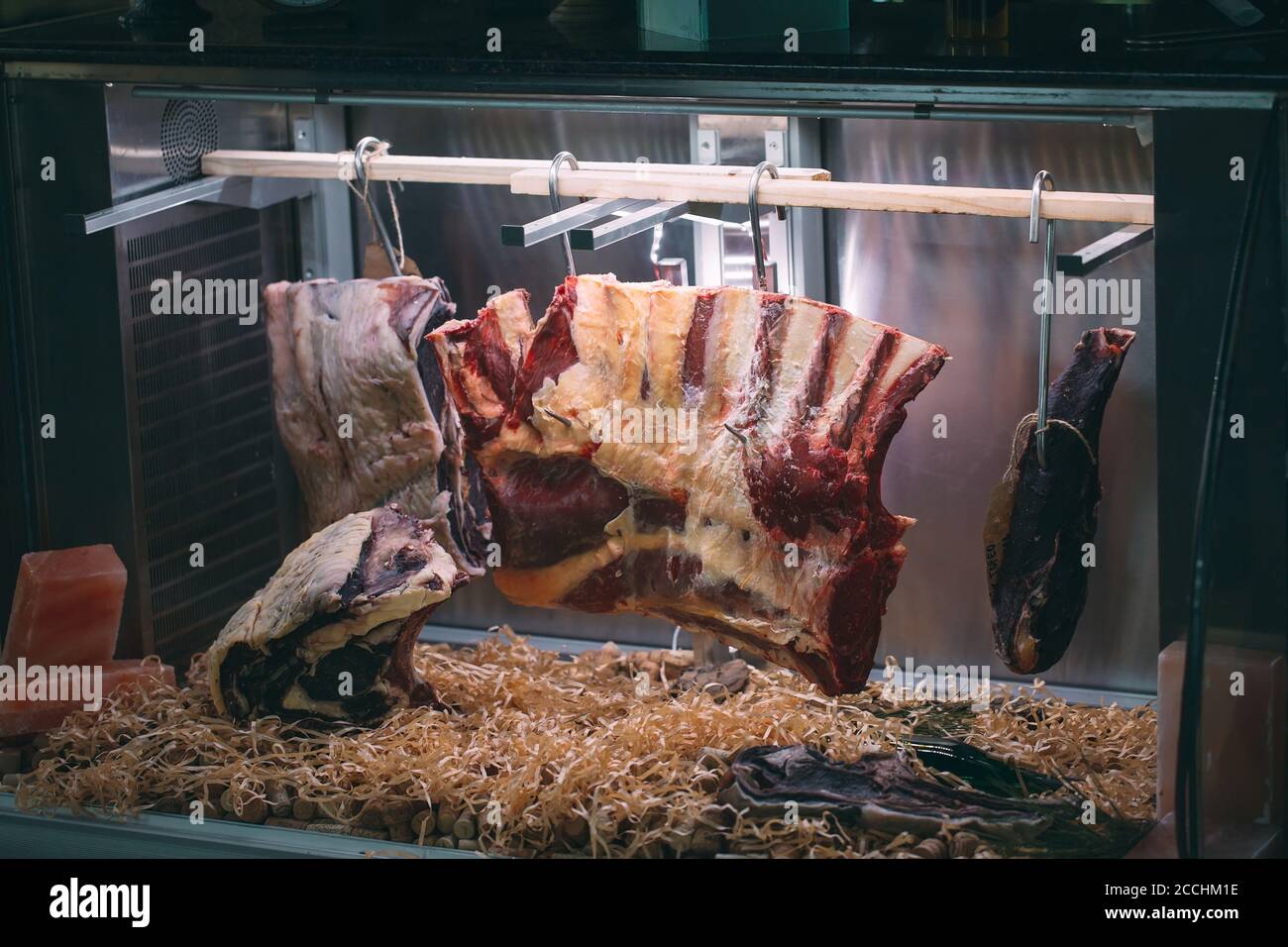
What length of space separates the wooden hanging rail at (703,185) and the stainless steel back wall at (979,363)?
269 millimetres

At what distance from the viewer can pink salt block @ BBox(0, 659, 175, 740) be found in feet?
11.3

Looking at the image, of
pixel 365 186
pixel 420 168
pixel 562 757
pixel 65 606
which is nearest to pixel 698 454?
pixel 562 757

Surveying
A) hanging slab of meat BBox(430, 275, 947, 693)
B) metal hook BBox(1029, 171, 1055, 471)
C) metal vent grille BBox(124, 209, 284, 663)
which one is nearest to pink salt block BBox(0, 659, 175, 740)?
metal vent grille BBox(124, 209, 284, 663)

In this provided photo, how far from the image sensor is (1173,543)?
9.46ft

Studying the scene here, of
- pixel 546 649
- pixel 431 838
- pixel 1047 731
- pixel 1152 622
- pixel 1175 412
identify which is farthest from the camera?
pixel 546 649

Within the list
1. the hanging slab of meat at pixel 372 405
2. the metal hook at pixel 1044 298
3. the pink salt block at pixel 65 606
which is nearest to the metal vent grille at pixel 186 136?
the hanging slab of meat at pixel 372 405

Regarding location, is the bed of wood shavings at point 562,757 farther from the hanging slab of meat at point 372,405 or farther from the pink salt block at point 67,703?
the hanging slab of meat at point 372,405

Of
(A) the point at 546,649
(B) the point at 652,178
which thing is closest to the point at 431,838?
(A) the point at 546,649

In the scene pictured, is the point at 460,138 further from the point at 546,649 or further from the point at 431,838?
the point at 431,838

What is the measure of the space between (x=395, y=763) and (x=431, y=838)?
0.18 metres

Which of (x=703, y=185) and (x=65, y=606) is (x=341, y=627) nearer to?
(x=65, y=606)

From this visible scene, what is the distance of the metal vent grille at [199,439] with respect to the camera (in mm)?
3738

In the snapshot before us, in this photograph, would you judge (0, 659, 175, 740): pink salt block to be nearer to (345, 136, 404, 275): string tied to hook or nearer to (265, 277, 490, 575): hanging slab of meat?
(265, 277, 490, 575): hanging slab of meat

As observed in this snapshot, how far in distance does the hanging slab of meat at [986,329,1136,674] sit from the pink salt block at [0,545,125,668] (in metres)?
1.71
